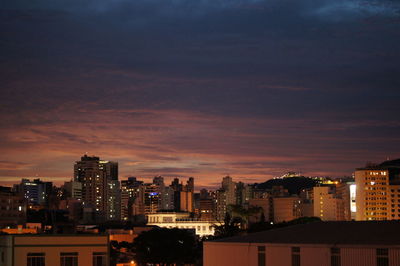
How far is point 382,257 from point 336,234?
5.15m

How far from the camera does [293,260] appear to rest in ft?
160

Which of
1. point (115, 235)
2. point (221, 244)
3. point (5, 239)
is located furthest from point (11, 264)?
point (115, 235)

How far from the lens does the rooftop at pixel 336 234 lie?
47.2 meters

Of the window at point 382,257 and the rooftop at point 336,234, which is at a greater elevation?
the rooftop at point 336,234

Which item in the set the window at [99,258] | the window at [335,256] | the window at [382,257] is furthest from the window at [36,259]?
the window at [382,257]

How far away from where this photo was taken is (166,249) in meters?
100

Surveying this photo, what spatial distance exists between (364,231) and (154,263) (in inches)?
2101

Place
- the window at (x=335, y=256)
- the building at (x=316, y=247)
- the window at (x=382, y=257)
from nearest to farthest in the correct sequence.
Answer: the window at (x=382, y=257)
the building at (x=316, y=247)
the window at (x=335, y=256)

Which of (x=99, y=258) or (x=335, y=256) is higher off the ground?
(x=335, y=256)

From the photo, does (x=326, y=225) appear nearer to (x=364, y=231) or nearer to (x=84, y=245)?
(x=364, y=231)

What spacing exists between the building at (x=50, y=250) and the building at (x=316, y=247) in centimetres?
913

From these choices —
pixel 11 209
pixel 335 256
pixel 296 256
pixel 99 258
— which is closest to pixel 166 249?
pixel 99 258

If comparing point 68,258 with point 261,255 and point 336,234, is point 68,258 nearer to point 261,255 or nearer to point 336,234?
point 261,255

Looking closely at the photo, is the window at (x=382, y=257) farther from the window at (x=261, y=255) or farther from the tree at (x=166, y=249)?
the tree at (x=166, y=249)
